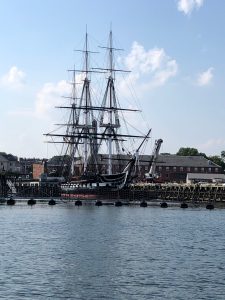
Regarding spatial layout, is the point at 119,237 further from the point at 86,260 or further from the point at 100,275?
the point at 100,275

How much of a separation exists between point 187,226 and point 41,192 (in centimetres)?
8798

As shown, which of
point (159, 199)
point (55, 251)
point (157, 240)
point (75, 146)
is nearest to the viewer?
point (55, 251)

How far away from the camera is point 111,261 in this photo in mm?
40688

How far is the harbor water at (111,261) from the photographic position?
31.5m

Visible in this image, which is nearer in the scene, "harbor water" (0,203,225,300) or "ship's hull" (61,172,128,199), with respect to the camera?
"harbor water" (0,203,225,300)

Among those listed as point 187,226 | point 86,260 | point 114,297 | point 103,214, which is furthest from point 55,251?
point 103,214

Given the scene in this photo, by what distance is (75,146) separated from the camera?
552 ft

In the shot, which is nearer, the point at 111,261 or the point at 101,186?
the point at 111,261

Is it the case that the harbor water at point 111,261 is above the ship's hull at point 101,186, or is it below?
below

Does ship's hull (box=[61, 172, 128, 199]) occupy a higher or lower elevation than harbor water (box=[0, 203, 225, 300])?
higher

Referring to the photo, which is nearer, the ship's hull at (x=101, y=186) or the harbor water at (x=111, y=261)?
the harbor water at (x=111, y=261)

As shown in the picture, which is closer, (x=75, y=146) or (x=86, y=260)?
(x=86, y=260)

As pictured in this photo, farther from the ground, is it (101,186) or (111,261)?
(101,186)

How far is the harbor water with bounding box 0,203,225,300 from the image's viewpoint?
3147 cm
